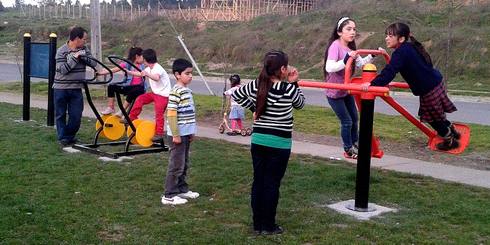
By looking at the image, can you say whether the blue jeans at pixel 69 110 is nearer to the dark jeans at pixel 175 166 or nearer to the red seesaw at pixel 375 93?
the dark jeans at pixel 175 166

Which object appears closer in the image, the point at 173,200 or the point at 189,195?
the point at 173,200

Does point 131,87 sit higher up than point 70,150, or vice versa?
point 131,87

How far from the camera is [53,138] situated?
10539mm

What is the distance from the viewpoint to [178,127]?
21.9ft

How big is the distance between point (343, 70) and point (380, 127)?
5016 mm

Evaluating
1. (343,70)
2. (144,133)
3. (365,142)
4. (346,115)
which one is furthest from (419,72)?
(144,133)

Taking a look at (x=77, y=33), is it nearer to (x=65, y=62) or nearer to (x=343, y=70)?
(x=65, y=62)

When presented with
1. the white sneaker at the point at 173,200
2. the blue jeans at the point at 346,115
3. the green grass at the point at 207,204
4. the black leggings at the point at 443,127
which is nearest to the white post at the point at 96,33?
the green grass at the point at 207,204

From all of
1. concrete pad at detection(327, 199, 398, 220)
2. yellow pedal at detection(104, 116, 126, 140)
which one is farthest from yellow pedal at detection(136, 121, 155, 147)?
concrete pad at detection(327, 199, 398, 220)

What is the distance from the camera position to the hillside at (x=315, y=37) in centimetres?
3050

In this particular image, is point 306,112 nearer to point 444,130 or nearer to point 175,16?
point 444,130

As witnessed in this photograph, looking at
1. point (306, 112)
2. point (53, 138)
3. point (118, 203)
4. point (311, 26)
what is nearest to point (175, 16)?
point (311, 26)

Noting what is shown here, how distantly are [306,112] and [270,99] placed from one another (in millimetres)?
9380

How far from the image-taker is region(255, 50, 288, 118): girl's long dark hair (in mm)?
5461
